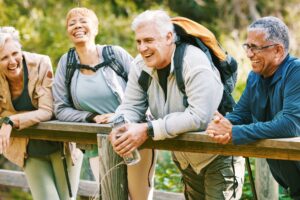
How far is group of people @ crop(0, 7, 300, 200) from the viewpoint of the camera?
317cm

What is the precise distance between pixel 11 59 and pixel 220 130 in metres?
1.51

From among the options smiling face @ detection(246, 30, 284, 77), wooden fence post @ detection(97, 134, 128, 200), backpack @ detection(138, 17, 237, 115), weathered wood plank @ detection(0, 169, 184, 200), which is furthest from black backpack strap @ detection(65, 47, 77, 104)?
smiling face @ detection(246, 30, 284, 77)

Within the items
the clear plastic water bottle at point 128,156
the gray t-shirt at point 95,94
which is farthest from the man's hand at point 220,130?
the gray t-shirt at point 95,94

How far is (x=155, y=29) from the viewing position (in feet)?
11.0

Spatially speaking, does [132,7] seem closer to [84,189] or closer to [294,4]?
[294,4]

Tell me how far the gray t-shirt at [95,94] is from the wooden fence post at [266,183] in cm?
142

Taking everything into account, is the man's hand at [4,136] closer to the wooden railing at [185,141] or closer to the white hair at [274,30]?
the wooden railing at [185,141]

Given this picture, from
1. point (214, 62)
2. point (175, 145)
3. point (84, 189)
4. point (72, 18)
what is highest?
point (72, 18)

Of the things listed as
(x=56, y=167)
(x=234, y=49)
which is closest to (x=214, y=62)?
(x=56, y=167)

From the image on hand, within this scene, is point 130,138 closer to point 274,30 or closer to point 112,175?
point 112,175

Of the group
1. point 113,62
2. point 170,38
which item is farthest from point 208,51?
point 113,62

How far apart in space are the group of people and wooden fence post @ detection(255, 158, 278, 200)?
3.89ft

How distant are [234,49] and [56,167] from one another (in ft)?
19.7

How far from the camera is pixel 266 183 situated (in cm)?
483
